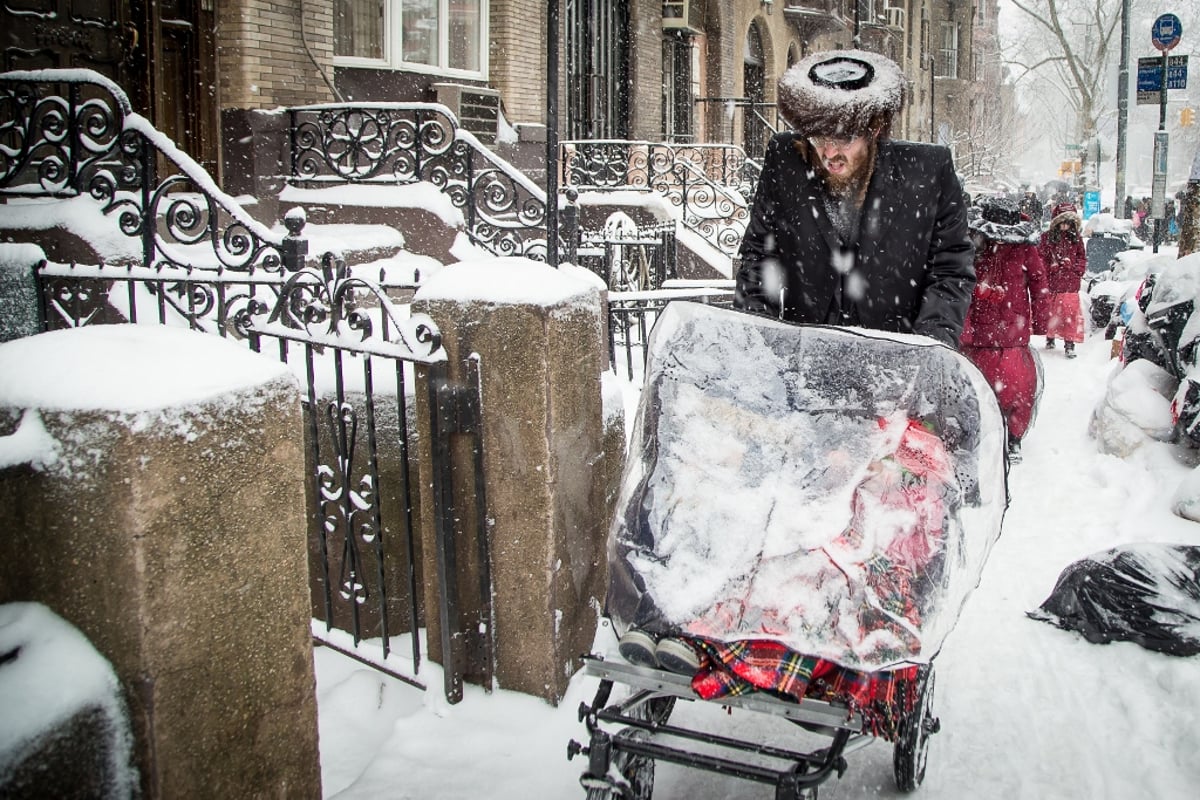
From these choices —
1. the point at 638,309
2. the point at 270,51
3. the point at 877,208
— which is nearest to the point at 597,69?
the point at 270,51

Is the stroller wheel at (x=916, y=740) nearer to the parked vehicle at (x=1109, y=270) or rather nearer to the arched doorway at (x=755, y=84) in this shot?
the parked vehicle at (x=1109, y=270)

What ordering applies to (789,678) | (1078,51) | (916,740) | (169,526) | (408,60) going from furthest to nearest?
(1078,51) → (408,60) → (916,740) → (789,678) → (169,526)

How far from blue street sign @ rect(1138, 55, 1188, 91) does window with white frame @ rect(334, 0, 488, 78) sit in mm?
10697

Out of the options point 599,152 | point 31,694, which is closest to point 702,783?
point 31,694

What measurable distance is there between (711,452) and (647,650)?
0.61 metres

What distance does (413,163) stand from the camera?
11.5 meters

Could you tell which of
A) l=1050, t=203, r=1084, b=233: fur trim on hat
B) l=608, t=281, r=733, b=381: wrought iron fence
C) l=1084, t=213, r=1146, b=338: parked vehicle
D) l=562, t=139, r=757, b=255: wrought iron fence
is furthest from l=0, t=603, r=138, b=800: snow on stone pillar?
l=562, t=139, r=757, b=255: wrought iron fence

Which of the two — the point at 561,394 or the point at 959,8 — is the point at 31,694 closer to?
the point at 561,394

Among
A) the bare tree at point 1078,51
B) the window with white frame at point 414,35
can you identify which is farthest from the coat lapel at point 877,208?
the bare tree at point 1078,51

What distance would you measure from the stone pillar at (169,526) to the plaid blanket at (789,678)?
1110 mm

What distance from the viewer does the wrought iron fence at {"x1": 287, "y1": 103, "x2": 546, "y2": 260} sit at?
1077 centimetres

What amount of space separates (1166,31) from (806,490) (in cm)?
1606

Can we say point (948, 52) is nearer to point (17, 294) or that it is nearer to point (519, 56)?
point (519, 56)

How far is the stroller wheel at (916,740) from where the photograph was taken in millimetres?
3039
